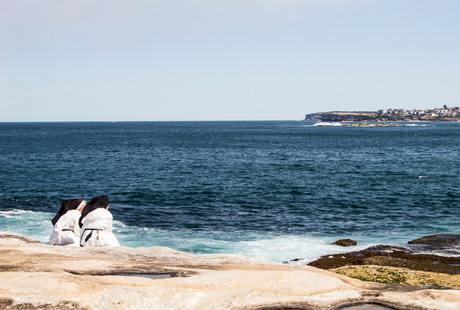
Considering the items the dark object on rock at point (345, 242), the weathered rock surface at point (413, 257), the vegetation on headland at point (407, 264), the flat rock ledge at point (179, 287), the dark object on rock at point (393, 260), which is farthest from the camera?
the dark object on rock at point (345, 242)

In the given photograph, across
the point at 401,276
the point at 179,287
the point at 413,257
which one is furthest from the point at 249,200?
the point at 179,287

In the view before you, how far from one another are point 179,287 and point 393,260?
46.6ft

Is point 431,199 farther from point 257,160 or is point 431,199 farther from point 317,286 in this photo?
point 257,160

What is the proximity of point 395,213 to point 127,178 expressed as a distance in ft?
113

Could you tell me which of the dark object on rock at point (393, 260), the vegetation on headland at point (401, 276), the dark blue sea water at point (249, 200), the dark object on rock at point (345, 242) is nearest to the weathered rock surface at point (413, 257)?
the dark object on rock at point (393, 260)

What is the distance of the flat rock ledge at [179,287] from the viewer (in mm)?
8836

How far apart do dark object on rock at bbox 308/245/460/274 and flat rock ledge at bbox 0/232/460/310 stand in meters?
8.82

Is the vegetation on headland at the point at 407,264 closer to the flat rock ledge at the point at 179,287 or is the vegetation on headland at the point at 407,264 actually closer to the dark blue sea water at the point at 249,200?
the dark blue sea water at the point at 249,200

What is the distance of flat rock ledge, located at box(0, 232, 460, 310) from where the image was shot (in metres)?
8.84

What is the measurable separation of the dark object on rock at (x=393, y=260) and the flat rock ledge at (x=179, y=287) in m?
8.82

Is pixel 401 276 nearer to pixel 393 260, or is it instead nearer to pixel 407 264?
pixel 407 264

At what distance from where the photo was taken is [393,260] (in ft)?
68.1

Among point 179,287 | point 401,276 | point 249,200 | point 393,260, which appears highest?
point 179,287

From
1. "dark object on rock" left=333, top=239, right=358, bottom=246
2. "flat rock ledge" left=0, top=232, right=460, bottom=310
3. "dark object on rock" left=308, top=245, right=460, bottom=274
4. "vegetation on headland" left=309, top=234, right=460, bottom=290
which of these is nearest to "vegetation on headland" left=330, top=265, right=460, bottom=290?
"vegetation on headland" left=309, top=234, right=460, bottom=290
